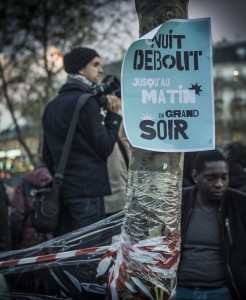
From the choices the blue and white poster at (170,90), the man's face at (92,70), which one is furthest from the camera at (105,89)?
the blue and white poster at (170,90)

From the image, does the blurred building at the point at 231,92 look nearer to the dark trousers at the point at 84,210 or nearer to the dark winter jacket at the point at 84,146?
the dark winter jacket at the point at 84,146

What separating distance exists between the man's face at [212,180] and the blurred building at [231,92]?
54.3 meters

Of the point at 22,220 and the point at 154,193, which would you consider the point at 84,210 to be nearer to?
the point at 154,193

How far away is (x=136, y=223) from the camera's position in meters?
2.33

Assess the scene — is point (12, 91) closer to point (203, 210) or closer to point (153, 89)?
point (203, 210)

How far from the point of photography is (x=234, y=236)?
3.38 meters

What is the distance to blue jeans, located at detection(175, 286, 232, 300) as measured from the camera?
3361 mm

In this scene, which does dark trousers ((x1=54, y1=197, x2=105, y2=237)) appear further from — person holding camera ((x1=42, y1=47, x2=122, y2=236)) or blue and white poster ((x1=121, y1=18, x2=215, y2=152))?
blue and white poster ((x1=121, y1=18, x2=215, y2=152))

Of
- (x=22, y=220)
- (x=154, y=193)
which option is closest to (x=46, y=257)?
(x=154, y=193)

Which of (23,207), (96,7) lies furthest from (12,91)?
(23,207)

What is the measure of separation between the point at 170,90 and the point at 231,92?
78151 millimetres

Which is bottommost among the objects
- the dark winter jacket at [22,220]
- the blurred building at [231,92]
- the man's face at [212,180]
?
the dark winter jacket at [22,220]

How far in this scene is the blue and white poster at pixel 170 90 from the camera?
7.63 ft

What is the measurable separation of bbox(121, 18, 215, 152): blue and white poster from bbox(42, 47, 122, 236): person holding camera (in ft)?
4.53
